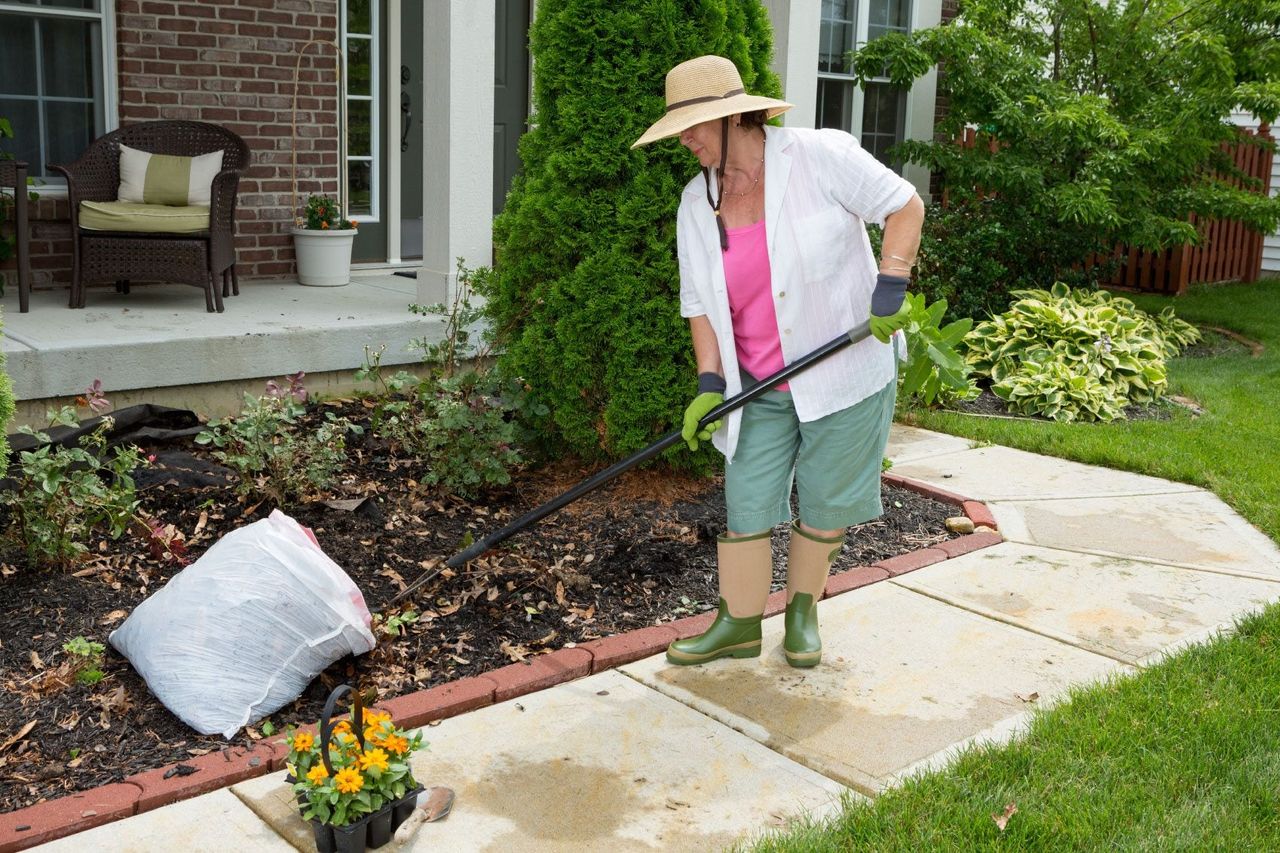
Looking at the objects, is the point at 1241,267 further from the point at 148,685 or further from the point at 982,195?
the point at 148,685

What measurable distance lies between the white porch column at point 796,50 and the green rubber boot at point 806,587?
3.53 meters

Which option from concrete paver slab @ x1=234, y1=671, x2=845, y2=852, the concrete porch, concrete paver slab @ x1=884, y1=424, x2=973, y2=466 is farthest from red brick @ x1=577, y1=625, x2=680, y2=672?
concrete paver slab @ x1=884, y1=424, x2=973, y2=466

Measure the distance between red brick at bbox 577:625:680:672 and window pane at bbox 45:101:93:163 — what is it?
531cm

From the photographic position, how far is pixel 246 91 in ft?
26.5

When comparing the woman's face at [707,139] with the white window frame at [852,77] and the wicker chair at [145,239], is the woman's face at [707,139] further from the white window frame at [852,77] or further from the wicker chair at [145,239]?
the white window frame at [852,77]

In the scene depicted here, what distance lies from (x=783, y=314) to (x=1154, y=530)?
100 inches

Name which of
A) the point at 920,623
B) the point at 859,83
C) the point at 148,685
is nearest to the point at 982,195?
the point at 859,83

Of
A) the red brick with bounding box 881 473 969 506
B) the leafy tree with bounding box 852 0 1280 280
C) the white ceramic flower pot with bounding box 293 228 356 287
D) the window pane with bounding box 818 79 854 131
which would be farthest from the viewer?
the window pane with bounding box 818 79 854 131

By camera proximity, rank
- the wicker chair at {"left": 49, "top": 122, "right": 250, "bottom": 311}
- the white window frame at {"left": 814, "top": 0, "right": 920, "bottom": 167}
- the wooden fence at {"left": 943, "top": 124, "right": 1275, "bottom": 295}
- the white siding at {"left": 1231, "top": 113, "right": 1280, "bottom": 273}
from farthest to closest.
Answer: the white siding at {"left": 1231, "top": 113, "right": 1280, "bottom": 273} < the wooden fence at {"left": 943, "top": 124, "right": 1275, "bottom": 295} < the white window frame at {"left": 814, "top": 0, "right": 920, "bottom": 167} < the wicker chair at {"left": 49, "top": 122, "right": 250, "bottom": 311}

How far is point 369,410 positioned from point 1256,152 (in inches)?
450

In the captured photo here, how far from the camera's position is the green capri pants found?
149 inches

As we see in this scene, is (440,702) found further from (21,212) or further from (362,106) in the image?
(362,106)

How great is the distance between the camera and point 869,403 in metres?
3.76

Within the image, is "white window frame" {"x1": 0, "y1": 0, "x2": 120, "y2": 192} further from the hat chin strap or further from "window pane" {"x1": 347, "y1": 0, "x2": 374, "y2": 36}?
the hat chin strap
